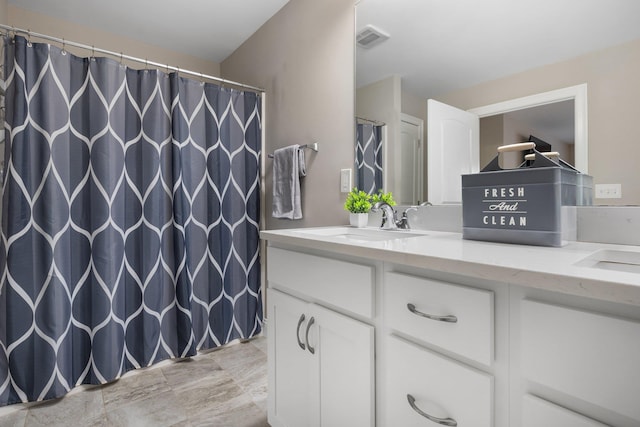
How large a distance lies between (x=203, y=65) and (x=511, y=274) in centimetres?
325

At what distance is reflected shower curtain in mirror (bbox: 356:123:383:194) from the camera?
1.67m

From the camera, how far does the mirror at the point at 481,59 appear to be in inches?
40.4

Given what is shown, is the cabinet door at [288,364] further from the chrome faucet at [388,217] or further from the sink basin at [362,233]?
the chrome faucet at [388,217]

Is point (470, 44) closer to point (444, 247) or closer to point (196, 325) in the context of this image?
point (444, 247)

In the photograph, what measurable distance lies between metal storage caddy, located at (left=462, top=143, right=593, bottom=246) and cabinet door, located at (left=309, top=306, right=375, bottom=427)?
1.58ft

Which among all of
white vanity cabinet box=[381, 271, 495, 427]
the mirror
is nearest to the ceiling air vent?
the mirror

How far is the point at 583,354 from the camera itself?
54 cm

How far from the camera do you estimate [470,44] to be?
1.32 metres

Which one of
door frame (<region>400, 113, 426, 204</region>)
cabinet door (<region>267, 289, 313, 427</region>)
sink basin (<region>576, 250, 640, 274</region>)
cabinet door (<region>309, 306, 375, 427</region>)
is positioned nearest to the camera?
sink basin (<region>576, 250, 640, 274</region>)

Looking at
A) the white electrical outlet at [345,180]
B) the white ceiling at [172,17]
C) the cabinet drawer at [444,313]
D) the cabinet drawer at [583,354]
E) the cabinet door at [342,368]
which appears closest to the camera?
the cabinet drawer at [583,354]

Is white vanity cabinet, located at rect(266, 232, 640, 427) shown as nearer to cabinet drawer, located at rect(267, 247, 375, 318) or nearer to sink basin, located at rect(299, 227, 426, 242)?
cabinet drawer, located at rect(267, 247, 375, 318)

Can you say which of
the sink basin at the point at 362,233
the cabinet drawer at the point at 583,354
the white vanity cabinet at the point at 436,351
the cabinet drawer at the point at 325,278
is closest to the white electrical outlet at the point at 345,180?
the sink basin at the point at 362,233

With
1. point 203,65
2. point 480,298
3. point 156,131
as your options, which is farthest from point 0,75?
point 480,298

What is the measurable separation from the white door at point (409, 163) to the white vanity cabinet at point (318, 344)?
652 mm
